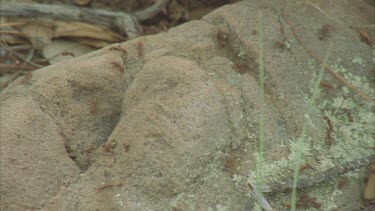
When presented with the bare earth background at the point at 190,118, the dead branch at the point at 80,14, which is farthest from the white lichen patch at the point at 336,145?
the dead branch at the point at 80,14

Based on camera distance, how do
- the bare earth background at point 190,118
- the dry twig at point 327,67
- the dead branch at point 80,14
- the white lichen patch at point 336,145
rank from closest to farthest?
the bare earth background at point 190,118
the white lichen patch at point 336,145
the dry twig at point 327,67
the dead branch at point 80,14

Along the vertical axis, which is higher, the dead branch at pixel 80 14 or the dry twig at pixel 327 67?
the dry twig at pixel 327 67

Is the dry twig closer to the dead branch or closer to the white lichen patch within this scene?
the white lichen patch

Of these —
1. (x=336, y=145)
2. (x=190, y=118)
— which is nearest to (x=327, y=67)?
(x=336, y=145)

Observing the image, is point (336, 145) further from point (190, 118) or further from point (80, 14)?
point (80, 14)

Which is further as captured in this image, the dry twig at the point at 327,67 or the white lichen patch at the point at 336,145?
the dry twig at the point at 327,67

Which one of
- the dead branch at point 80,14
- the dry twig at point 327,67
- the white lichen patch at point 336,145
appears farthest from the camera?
the dead branch at point 80,14

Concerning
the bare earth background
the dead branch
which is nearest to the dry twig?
the bare earth background

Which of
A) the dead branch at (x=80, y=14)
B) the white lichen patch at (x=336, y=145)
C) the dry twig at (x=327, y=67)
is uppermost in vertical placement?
the dry twig at (x=327, y=67)

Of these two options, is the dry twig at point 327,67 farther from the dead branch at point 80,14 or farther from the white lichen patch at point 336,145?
the dead branch at point 80,14
